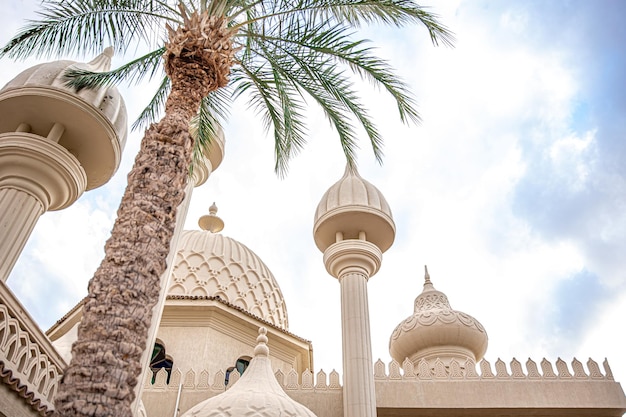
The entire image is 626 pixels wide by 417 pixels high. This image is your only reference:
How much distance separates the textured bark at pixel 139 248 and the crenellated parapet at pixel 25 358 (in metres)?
2.02

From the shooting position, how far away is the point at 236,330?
46.1ft

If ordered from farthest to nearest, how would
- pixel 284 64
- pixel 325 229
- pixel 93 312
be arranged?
pixel 325 229 < pixel 284 64 < pixel 93 312

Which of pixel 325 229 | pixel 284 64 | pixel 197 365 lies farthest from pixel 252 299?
pixel 284 64

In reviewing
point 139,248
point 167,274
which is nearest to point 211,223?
point 167,274

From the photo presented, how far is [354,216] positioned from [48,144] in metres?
6.74

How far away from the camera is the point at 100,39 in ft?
23.0

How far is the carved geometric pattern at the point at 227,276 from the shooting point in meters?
15.2

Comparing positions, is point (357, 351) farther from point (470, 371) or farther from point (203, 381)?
point (203, 381)

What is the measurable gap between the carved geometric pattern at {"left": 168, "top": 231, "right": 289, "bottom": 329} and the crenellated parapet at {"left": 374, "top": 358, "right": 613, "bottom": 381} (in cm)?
556

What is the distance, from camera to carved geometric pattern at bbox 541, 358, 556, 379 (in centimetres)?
1127

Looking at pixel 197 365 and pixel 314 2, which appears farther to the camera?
pixel 197 365

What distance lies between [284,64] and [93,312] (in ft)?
16.0

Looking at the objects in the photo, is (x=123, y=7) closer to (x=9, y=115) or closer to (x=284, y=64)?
(x=284, y=64)

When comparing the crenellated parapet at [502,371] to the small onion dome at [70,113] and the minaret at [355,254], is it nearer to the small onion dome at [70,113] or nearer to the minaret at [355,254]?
the minaret at [355,254]
